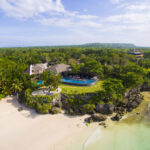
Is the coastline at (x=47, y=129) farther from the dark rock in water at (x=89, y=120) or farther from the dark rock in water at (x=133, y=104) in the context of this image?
the dark rock in water at (x=133, y=104)

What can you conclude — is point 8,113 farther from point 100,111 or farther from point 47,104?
point 100,111

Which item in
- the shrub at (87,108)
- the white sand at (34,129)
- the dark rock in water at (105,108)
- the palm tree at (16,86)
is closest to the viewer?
the white sand at (34,129)

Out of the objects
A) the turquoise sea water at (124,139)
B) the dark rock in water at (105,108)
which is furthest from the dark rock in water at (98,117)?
the turquoise sea water at (124,139)

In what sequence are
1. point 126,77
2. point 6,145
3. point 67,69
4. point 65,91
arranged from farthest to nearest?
point 67,69
point 126,77
point 65,91
point 6,145

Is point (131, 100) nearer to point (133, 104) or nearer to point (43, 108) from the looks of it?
point (133, 104)

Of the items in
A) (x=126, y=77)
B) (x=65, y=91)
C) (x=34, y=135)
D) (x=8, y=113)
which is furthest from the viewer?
(x=126, y=77)

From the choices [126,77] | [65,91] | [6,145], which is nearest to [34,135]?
[6,145]
